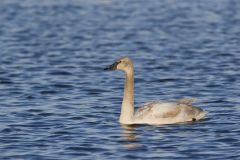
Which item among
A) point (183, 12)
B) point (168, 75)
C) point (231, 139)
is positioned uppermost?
point (183, 12)

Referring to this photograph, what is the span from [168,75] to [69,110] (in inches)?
273

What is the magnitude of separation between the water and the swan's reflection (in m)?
0.02

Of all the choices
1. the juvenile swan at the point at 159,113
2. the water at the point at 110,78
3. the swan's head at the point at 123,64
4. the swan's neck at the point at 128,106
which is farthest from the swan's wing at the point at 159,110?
the swan's head at the point at 123,64

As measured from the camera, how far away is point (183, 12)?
2084 inches

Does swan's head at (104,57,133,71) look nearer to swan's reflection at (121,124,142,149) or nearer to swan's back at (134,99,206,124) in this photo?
swan's back at (134,99,206,124)

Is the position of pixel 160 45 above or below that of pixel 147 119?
above

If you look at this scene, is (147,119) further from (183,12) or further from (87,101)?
(183,12)

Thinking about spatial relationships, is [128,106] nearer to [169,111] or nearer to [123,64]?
[169,111]

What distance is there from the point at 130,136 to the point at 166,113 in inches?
63.1

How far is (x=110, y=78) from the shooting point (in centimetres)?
2898

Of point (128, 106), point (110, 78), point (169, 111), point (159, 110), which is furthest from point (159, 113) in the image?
point (110, 78)

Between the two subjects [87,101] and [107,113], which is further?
[87,101]

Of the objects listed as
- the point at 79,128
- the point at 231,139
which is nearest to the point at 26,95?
the point at 79,128

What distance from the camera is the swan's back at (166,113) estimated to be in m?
20.2
